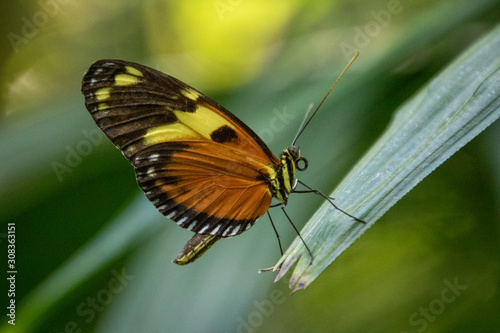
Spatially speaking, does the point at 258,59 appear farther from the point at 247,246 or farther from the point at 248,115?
the point at 247,246

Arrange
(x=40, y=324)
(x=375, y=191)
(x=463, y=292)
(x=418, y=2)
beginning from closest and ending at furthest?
1. (x=375, y=191)
2. (x=40, y=324)
3. (x=463, y=292)
4. (x=418, y=2)

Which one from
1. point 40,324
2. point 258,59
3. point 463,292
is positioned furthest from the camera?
point 258,59

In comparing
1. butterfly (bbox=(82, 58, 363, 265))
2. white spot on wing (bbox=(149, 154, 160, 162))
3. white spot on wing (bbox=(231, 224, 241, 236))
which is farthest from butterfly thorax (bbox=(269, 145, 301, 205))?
white spot on wing (bbox=(149, 154, 160, 162))

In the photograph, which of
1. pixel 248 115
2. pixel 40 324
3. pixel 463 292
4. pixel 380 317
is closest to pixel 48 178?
pixel 40 324

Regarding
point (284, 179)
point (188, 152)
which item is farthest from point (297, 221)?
point (188, 152)

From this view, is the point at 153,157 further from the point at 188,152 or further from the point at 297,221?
the point at 297,221

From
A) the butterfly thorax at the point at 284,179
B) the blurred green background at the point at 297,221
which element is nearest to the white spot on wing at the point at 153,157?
the blurred green background at the point at 297,221

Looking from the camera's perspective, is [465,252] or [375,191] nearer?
[375,191]
